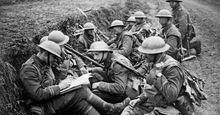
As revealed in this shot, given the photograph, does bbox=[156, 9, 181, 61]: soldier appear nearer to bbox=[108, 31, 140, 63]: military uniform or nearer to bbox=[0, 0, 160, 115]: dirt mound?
bbox=[108, 31, 140, 63]: military uniform

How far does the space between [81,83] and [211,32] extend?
11.4 metres

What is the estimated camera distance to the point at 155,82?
4.41m

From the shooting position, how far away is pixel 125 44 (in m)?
8.20

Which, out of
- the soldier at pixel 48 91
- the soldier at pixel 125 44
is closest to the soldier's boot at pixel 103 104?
the soldier at pixel 48 91

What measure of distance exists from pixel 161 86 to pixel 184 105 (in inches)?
Result: 30.4

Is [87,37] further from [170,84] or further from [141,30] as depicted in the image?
[170,84]

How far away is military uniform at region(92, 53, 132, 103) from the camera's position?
5.57 metres

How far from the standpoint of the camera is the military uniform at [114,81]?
5566 mm

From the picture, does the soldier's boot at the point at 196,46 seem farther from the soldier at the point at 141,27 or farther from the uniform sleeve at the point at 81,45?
the uniform sleeve at the point at 81,45

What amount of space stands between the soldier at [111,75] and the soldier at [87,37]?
264 centimetres

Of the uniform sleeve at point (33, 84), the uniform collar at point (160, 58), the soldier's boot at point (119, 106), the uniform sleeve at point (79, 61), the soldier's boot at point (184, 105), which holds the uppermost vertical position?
the uniform collar at point (160, 58)

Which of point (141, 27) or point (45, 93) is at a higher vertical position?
point (45, 93)

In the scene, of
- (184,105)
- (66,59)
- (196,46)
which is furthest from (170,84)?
(196,46)

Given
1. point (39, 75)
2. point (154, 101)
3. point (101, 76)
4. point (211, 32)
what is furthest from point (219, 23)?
point (39, 75)
